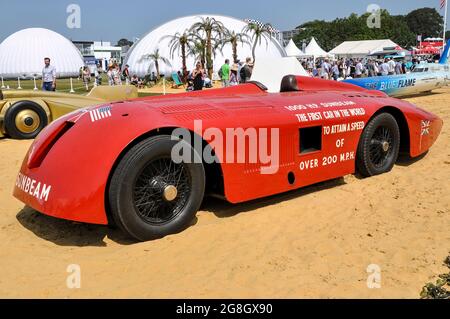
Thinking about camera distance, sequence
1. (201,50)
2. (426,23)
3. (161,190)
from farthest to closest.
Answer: (426,23)
(201,50)
(161,190)

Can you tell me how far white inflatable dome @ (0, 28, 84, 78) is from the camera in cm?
5162

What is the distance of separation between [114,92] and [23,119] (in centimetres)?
196

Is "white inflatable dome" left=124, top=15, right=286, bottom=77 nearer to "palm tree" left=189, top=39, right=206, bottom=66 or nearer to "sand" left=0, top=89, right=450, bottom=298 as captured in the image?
"palm tree" left=189, top=39, right=206, bottom=66

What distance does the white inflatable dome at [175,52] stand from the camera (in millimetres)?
39438

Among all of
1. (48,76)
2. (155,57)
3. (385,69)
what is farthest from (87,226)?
(155,57)

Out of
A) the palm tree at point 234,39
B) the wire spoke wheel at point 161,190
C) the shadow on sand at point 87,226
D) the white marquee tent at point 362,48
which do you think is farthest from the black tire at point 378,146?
the white marquee tent at point 362,48

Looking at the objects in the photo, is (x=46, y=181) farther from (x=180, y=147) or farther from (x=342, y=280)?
(x=342, y=280)

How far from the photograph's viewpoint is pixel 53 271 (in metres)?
3.16

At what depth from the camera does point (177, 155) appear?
3.69 m

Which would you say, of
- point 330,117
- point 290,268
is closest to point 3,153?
point 330,117

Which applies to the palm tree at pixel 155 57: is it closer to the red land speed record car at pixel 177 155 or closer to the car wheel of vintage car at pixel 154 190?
the red land speed record car at pixel 177 155

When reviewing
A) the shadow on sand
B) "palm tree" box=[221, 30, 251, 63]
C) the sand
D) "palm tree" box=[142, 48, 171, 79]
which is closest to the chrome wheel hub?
the sand

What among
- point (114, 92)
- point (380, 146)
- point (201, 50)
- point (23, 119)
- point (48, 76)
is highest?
point (201, 50)

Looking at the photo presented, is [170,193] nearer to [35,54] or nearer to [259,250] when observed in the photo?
[259,250]
